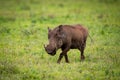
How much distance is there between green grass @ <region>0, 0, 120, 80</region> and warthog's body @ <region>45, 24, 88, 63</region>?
0.40 meters

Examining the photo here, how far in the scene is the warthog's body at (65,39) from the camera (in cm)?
1239

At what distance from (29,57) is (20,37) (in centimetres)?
369

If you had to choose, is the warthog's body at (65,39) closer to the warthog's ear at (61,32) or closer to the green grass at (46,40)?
the warthog's ear at (61,32)

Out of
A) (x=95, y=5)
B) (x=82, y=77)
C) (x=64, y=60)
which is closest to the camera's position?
(x=82, y=77)

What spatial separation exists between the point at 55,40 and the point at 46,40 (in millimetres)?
4522

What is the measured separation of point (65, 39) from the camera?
12977 millimetres

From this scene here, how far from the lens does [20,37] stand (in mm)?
17406

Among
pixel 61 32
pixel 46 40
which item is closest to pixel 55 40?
pixel 61 32

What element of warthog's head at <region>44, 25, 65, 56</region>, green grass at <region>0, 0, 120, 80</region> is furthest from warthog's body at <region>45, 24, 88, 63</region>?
green grass at <region>0, 0, 120, 80</region>

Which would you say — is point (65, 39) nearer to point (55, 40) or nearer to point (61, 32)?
point (61, 32)

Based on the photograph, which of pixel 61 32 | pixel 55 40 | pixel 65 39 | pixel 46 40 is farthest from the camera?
pixel 46 40

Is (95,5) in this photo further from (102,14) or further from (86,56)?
(86,56)

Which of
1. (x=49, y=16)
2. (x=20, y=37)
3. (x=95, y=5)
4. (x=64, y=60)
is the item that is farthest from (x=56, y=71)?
(x=95, y=5)

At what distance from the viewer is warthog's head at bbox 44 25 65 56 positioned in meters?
12.2
